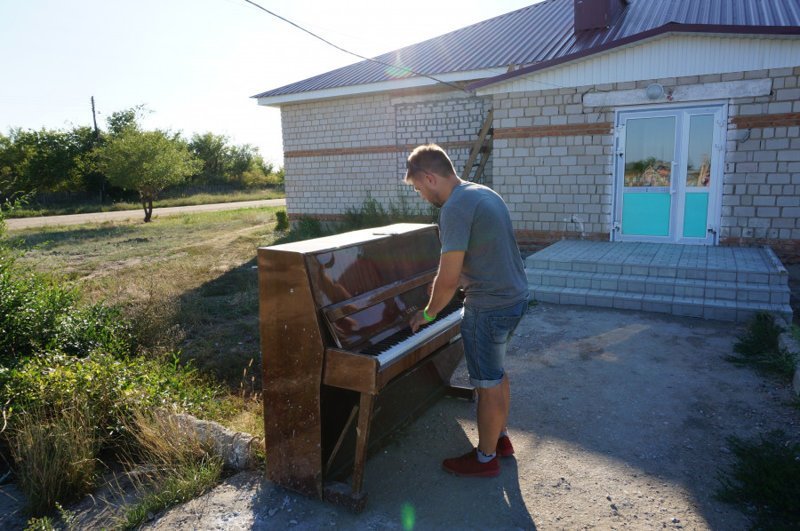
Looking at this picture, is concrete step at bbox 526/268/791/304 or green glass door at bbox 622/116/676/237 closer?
concrete step at bbox 526/268/791/304

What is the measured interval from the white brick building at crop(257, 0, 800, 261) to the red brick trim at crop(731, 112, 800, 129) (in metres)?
0.02

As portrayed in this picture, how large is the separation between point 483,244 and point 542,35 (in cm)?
1148

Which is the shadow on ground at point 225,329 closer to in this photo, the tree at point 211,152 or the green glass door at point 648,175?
the green glass door at point 648,175

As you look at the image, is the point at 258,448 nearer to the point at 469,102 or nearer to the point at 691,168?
the point at 691,168

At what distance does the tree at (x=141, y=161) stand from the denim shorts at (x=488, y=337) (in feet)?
82.9

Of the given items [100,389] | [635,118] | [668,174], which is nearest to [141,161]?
[635,118]

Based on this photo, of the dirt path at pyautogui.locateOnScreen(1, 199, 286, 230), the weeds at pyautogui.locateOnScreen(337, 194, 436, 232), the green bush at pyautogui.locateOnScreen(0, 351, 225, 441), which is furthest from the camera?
the dirt path at pyautogui.locateOnScreen(1, 199, 286, 230)

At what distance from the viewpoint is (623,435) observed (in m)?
3.85

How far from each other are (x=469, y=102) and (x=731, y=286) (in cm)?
747

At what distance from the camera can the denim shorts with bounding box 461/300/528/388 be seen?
121 inches

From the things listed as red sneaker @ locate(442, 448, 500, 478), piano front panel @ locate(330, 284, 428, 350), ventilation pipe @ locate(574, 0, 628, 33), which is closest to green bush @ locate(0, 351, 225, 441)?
piano front panel @ locate(330, 284, 428, 350)

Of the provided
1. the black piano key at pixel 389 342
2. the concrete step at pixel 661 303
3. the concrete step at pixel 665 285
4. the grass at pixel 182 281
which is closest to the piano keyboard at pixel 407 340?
the black piano key at pixel 389 342

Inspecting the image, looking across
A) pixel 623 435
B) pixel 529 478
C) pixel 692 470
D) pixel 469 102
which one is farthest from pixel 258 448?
pixel 469 102

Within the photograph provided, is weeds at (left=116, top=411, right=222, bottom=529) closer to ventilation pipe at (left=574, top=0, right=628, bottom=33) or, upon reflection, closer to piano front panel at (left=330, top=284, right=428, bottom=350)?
piano front panel at (left=330, top=284, right=428, bottom=350)
